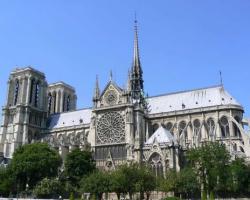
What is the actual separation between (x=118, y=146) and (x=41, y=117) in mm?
30230

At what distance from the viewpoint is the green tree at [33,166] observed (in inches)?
2180

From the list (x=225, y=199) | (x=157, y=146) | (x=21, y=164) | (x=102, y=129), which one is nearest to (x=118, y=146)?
(x=102, y=129)

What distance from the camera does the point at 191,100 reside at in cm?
6762

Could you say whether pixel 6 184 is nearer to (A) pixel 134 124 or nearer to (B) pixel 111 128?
(B) pixel 111 128

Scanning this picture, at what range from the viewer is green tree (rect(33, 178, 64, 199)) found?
4938 cm

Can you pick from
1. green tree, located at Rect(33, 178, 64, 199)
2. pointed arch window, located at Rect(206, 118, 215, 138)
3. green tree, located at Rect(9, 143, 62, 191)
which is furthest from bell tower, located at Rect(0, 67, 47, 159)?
pointed arch window, located at Rect(206, 118, 215, 138)

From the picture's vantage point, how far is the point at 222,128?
199ft

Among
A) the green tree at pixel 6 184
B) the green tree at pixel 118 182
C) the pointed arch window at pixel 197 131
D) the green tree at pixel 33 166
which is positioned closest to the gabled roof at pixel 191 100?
the pointed arch window at pixel 197 131

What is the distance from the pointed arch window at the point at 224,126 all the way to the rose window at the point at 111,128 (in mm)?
17545

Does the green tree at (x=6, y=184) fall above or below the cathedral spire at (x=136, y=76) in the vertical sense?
below

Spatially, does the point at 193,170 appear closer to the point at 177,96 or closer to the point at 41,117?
the point at 177,96

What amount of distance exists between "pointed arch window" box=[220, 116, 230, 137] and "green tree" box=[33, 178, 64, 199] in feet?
97.0

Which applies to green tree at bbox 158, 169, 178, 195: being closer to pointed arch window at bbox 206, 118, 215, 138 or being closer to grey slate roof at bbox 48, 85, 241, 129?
pointed arch window at bbox 206, 118, 215, 138

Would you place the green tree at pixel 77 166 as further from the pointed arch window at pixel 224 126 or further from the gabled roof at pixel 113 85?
the pointed arch window at pixel 224 126
